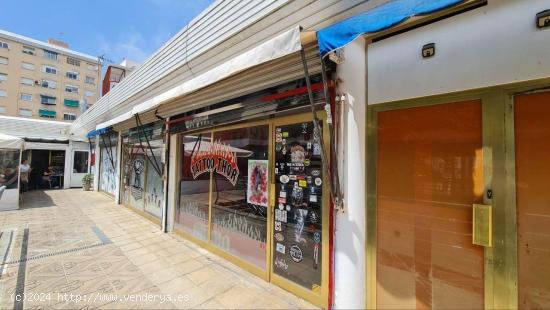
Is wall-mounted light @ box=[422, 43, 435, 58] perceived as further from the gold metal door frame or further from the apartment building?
the apartment building

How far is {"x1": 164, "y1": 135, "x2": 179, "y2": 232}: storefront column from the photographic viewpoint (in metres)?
5.83

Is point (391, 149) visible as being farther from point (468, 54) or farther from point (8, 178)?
point (8, 178)

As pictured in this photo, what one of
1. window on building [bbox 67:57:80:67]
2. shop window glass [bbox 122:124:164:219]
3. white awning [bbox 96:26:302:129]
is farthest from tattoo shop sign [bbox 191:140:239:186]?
window on building [bbox 67:57:80:67]

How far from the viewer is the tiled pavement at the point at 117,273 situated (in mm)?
3107

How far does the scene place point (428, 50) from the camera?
2.15 metres

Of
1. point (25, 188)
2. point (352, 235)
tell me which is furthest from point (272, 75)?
point (25, 188)

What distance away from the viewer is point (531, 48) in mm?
1729

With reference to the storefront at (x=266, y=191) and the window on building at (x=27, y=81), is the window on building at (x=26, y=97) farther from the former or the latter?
the storefront at (x=266, y=191)

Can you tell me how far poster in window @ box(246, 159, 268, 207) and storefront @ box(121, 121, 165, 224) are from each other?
10.8ft

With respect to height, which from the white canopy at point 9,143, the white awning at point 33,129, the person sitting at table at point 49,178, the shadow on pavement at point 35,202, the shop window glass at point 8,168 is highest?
the white awning at point 33,129

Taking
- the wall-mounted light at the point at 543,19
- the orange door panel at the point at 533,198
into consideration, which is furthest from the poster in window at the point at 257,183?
the wall-mounted light at the point at 543,19

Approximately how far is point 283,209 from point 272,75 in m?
1.85

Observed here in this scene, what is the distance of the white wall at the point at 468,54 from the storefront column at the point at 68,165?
57.8 ft

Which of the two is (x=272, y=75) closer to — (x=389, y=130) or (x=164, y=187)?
(x=389, y=130)
